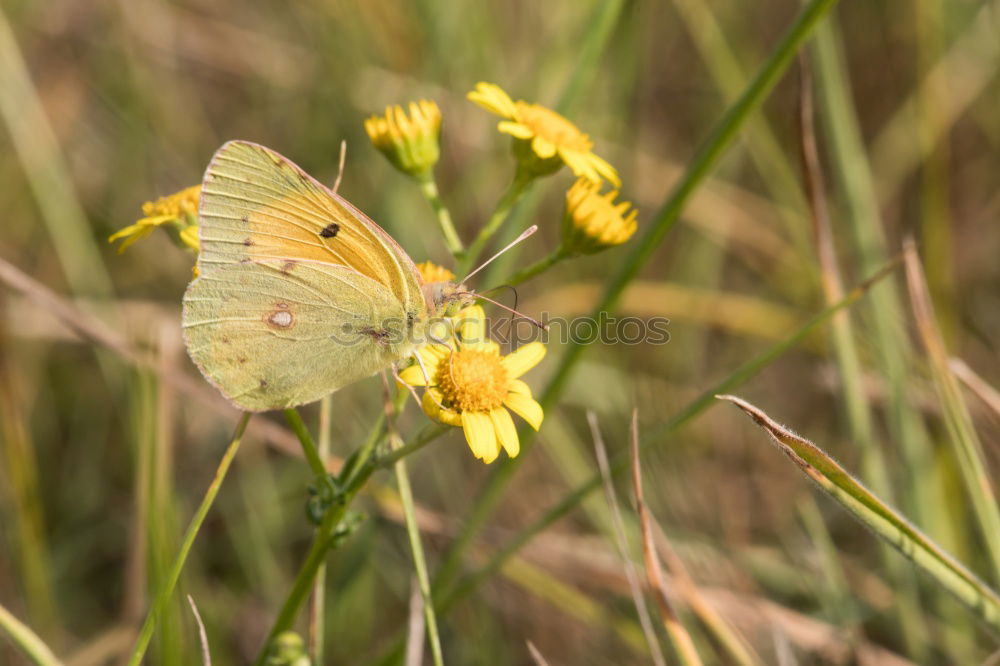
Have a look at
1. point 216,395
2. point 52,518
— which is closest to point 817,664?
point 216,395

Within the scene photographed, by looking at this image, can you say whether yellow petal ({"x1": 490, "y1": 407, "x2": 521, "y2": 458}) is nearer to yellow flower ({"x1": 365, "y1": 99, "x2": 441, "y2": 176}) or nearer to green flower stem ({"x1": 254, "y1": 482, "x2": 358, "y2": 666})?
green flower stem ({"x1": 254, "y1": 482, "x2": 358, "y2": 666})

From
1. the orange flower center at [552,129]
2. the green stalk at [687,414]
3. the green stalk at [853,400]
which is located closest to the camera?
the green stalk at [687,414]

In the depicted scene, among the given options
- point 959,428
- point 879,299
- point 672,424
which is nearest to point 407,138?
point 672,424

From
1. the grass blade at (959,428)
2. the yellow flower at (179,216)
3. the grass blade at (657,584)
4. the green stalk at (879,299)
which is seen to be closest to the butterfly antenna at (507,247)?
the grass blade at (657,584)

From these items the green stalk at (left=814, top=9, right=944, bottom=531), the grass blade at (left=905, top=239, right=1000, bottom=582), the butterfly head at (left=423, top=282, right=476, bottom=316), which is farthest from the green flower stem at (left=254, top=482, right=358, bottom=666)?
the green stalk at (left=814, top=9, right=944, bottom=531)

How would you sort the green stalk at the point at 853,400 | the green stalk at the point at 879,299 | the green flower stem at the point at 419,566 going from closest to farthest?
the green flower stem at the point at 419,566
the green stalk at the point at 853,400
the green stalk at the point at 879,299

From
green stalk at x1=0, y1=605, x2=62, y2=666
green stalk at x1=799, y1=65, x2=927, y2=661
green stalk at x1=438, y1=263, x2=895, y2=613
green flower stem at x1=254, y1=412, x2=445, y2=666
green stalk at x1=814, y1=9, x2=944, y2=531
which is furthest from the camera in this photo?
green stalk at x1=814, y1=9, x2=944, y2=531

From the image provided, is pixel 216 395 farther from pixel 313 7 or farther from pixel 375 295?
pixel 313 7

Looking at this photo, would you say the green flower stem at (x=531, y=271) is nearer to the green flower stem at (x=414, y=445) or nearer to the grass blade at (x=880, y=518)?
the green flower stem at (x=414, y=445)
